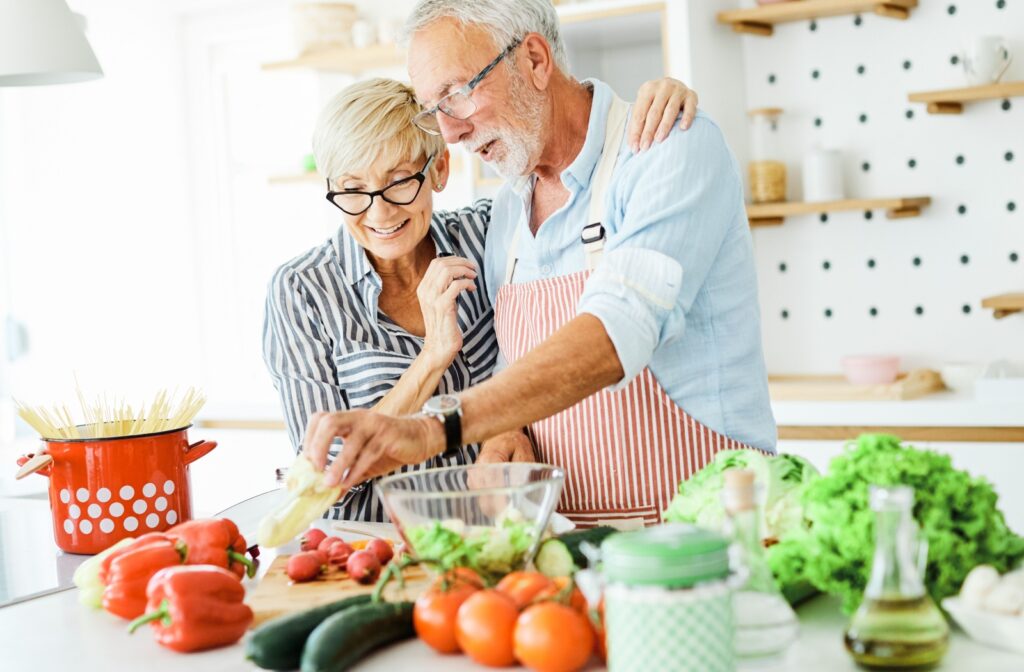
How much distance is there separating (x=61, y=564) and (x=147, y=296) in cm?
361

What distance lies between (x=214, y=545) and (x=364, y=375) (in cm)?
62

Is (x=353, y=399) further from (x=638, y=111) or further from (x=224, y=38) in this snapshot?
(x=224, y=38)

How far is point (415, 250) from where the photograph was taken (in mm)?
2232

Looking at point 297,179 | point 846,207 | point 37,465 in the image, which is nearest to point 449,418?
point 37,465

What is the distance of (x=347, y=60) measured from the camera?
4.58 metres

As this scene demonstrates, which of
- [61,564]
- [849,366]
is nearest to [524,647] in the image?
[61,564]

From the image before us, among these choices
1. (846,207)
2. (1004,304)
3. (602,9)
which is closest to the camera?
(1004,304)

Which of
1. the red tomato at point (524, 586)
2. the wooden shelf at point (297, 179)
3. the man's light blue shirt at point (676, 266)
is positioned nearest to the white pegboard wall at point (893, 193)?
the wooden shelf at point (297, 179)

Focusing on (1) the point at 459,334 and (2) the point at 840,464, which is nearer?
(2) the point at 840,464

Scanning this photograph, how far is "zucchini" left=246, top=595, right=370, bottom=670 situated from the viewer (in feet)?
3.82

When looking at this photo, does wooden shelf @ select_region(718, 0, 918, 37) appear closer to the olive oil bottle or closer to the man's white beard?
the man's white beard

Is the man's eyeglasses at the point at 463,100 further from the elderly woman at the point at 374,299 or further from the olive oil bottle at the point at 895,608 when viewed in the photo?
the olive oil bottle at the point at 895,608

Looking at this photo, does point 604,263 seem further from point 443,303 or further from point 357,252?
point 357,252

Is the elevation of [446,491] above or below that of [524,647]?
above
